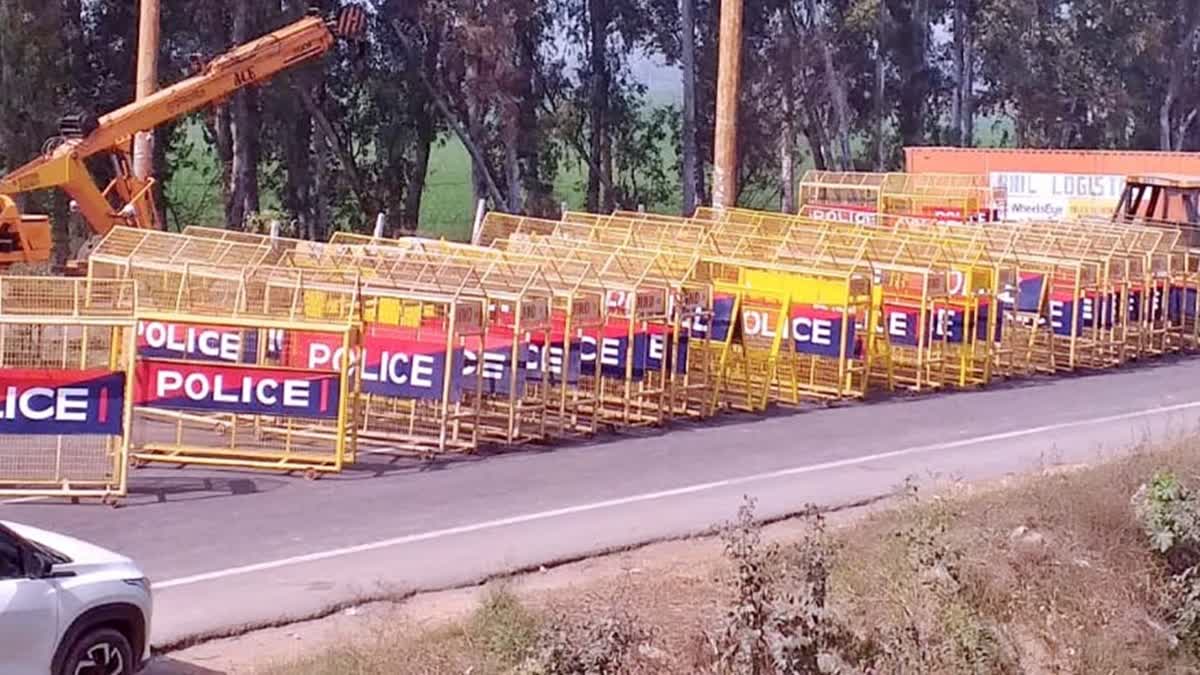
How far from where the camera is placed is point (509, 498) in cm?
1529

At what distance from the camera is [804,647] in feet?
35.9

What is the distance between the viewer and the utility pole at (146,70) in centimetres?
2552

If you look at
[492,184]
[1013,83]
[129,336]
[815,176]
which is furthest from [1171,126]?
[129,336]

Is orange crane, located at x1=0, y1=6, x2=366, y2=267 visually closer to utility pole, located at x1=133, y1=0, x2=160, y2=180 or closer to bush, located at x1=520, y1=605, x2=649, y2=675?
utility pole, located at x1=133, y1=0, x2=160, y2=180

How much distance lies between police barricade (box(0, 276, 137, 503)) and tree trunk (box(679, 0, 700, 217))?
3511 centimetres

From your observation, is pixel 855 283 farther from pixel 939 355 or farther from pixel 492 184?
pixel 492 184

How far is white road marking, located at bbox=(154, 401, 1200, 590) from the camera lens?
12.4 meters

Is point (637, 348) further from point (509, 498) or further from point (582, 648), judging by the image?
point (582, 648)

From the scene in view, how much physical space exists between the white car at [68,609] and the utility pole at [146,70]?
17.6 m

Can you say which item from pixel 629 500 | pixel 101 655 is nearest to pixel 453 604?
pixel 101 655

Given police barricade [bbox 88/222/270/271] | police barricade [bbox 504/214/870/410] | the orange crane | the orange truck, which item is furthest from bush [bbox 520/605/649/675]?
the orange truck

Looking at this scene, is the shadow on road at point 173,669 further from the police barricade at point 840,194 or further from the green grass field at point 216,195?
the green grass field at point 216,195

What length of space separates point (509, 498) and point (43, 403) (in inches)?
163

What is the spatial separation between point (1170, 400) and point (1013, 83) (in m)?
39.3
